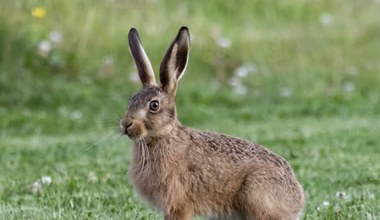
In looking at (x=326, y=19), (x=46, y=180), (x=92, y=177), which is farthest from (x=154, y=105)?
(x=326, y=19)

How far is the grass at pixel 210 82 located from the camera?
993 centimetres

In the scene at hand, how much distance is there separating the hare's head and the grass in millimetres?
2440

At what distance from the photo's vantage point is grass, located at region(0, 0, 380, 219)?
9930mm

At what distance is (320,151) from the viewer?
10039 mm

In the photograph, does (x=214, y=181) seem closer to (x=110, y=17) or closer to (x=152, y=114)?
(x=152, y=114)

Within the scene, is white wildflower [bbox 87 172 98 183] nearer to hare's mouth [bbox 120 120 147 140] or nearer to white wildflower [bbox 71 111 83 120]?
hare's mouth [bbox 120 120 147 140]

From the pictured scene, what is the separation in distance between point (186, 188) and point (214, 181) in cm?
17

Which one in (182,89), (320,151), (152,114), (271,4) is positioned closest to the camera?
(152,114)

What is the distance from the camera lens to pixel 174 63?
5.83m

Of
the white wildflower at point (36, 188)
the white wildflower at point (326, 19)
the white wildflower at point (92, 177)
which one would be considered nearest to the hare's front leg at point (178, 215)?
the white wildflower at point (36, 188)

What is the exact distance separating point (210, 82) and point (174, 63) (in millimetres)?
8572

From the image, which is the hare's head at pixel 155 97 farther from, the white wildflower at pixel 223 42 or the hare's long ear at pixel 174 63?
the white wildflower at pixel 223 42

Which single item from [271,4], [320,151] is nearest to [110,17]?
[271,4]

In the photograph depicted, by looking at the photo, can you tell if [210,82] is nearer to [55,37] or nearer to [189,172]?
[55,37]
